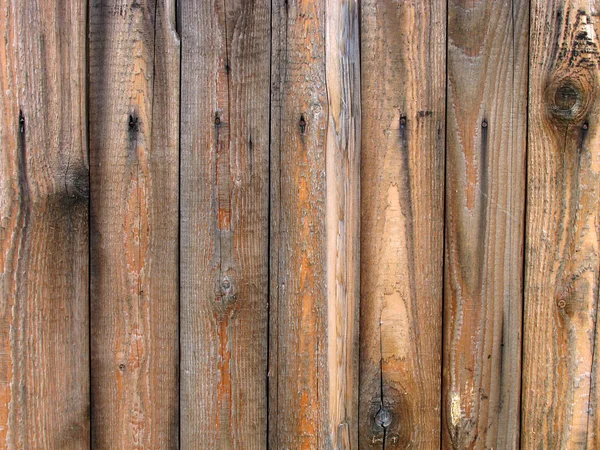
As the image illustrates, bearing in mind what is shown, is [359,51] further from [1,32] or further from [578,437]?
[578,437]

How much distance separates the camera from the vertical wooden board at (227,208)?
1.22m

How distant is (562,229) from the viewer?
1.21 metres

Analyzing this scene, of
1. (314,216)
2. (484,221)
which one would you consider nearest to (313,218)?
(314,216)

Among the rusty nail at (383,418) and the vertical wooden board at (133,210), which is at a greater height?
the vertical wooden board at (133,210)

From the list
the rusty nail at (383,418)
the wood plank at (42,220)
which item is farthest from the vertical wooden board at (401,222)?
the wood plank at (42,220)

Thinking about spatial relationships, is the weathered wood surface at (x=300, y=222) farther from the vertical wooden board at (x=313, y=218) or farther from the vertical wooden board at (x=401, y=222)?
the vertical wooden board at (x=401, y=222)

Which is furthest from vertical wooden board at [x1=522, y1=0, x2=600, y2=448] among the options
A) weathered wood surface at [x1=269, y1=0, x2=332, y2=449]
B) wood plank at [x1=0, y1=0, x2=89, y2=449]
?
wood plank at [x1=0, y1=0, x2=89, y2=449]

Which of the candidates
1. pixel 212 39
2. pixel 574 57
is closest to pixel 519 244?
pixel 574 57

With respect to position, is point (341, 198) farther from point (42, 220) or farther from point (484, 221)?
point (42, 220)

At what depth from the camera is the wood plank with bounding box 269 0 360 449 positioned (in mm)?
1184

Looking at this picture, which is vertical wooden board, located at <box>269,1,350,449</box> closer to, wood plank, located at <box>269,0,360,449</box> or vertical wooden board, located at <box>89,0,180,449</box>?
wood plank, located at <box>269,0,360,449</box>

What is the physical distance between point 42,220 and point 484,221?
100 cm

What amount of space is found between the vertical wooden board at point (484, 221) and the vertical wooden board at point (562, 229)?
0.03 meters

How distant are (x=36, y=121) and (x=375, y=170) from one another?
0.77 metres
